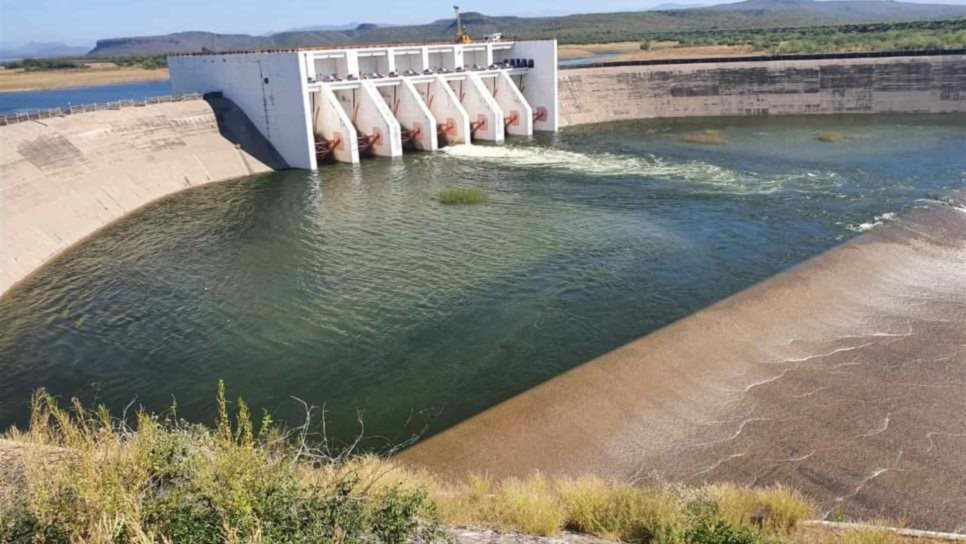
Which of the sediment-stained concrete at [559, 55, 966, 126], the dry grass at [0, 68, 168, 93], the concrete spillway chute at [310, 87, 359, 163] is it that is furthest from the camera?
the dry grass at [0, 68, 168, 93]

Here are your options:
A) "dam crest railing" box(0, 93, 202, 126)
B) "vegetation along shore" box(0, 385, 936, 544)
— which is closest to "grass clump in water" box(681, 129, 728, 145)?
"dam crest railing" box(0, 93, 202, 126)

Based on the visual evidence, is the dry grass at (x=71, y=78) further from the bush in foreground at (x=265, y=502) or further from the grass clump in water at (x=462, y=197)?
the bush in foreground at (x=265, y=502)

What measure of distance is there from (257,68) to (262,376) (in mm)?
23994

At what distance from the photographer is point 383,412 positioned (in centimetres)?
1313

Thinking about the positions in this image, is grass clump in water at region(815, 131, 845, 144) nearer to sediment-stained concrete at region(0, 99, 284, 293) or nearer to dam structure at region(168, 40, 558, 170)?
dam structure at region(168, 40, 558, 170)

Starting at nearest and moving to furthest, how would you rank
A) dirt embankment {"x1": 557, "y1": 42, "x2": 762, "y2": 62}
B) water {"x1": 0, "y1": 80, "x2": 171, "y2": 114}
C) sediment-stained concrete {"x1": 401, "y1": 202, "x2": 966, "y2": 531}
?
sediment-stained concrete {"x1": 401, "y1": 202, "x2": 966, "y2": 531} → water {"x1": 0, "y1": 80, "x2": 171, "y2": 114} → dirt embankment {"x1": 557, "y1": 42, "x2": 762, "y2": 62}

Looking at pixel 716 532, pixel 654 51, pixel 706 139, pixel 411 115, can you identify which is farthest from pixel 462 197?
pixel 654 51

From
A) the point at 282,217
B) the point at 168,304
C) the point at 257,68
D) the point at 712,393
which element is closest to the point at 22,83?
the point at 257,68

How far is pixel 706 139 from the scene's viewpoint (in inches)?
1567

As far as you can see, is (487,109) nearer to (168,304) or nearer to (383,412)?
(168,304)

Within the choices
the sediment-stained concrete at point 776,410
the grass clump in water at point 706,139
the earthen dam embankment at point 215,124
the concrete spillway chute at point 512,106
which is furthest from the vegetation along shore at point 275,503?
the concrete spillway chute at point 512,106

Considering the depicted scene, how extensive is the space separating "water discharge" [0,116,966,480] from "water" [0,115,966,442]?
0.07 metres

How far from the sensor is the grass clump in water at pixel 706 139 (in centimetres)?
3947

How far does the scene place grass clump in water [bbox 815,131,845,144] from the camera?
128 feet
